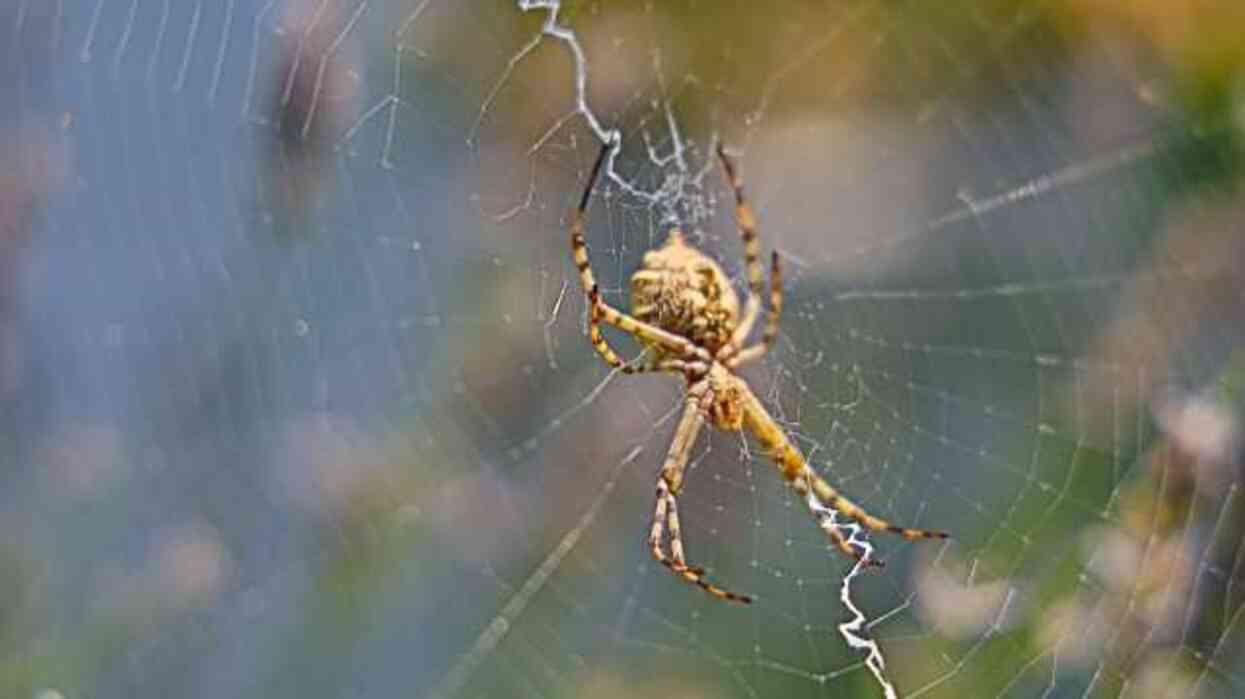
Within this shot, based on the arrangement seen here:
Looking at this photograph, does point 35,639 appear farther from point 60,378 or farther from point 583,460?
point 583,460

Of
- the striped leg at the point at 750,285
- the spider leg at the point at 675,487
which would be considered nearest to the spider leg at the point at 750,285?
the striped leg at the point at 750,285

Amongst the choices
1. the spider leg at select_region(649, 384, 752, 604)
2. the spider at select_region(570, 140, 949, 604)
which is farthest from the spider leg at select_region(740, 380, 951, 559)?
the spider leg at select_region(649, 384, 752, 604)

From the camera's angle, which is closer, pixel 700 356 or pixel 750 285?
pixel 700 356

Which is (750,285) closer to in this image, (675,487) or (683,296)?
(683,296)

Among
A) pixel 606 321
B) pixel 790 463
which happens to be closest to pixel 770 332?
pixel 790 463

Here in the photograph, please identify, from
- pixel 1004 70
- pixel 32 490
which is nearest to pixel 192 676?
pixel 32 490

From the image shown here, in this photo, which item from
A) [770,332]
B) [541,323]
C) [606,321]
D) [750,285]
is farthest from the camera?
[541,323]
